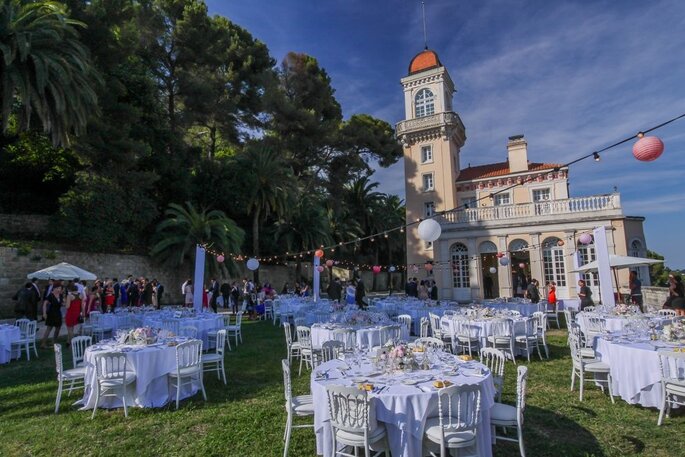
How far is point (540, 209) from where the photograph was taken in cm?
2341

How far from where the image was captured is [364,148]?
34469 mm

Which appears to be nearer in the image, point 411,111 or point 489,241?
point 489,241

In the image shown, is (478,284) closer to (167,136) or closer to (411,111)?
(411,111)

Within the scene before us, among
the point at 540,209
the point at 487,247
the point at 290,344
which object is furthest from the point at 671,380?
the point at 487,247

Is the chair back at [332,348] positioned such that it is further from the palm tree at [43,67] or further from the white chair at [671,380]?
the palm tree at [43,67]

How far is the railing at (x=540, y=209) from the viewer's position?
72.0ft

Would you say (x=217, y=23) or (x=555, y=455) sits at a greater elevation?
(x=217, y=23)

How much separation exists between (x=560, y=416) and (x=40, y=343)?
13.0m

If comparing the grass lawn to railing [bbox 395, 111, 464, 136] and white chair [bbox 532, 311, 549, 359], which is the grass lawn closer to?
white chair [bbox 532, 311, 549, 359]

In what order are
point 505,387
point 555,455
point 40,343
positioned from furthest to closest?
1. point 40,343
2. point 505,387
3. point 555,455

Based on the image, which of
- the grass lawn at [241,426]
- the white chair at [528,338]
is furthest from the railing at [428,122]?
the grass lawn at [241,426]

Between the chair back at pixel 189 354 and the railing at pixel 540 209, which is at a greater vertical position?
the railing at pixel 540 209

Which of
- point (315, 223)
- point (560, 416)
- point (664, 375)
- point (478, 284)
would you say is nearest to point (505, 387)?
point (560, 416)

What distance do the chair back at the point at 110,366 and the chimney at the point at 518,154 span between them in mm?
27621
